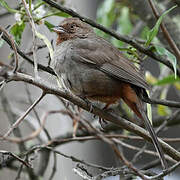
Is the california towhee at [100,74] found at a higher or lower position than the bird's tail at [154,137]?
higher

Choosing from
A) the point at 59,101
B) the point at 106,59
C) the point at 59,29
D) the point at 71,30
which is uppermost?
the point at 59,101

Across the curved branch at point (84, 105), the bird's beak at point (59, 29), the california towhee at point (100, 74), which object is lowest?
the curved branch at point (84, 105)

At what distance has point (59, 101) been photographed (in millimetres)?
6133

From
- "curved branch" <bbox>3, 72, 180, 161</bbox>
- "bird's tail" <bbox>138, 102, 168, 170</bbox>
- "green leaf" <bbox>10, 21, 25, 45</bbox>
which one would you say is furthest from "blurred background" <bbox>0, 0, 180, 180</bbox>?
"curved branch" <bbox>3, 72, 180, 161</bbox>

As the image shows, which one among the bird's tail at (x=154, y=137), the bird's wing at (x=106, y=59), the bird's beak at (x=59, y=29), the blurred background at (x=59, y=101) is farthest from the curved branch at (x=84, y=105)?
the bird's beak at (x=59, y=29)

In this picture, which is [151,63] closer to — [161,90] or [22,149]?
[161,90]

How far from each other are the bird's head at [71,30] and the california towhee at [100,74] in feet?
0.69

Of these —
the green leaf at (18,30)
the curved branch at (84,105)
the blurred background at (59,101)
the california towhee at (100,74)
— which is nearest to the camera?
the curved branch at (84,105)

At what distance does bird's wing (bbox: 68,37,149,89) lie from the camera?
151 inches

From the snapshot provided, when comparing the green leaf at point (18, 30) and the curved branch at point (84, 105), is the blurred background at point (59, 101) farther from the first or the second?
the curved branch at point (84, 105)

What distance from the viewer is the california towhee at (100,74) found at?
378 centimetres

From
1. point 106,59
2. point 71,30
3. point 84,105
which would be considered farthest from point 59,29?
point 84,105

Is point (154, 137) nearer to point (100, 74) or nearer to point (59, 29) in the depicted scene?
point (100, 74)

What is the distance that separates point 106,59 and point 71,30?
67 cm
